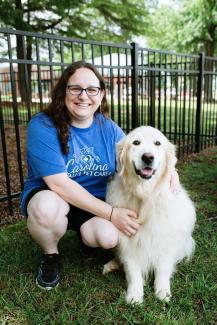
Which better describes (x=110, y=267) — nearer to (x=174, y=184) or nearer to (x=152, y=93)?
(x=174, y=184)

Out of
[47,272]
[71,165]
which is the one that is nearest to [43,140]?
[71,165]

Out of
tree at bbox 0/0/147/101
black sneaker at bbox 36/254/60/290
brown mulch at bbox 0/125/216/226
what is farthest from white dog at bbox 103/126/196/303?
tree at bbox 0/0/147/101

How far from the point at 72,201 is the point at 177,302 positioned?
0.98m

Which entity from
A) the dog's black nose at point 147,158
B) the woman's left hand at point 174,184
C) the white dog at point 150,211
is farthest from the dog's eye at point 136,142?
the woman's left hand at point 174,184

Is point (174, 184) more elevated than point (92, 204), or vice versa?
point (174, 184)

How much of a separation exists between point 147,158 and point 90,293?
104cm

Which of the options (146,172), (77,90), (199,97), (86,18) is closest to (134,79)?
(199,97)

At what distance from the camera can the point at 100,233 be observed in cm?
240

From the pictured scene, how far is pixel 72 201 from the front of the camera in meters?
2.45

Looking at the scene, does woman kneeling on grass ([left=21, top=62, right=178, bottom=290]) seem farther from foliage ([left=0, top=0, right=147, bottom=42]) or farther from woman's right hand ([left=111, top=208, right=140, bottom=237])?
foliage ([left=0, top=0, right=147, bottom=42])

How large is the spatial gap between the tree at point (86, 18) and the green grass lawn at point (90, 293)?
376 inches

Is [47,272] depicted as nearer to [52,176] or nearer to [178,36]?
[52,176]

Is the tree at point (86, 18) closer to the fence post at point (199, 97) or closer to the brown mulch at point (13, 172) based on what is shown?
the brown mulch at point (13, 172)

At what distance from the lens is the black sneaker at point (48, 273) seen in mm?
2457
